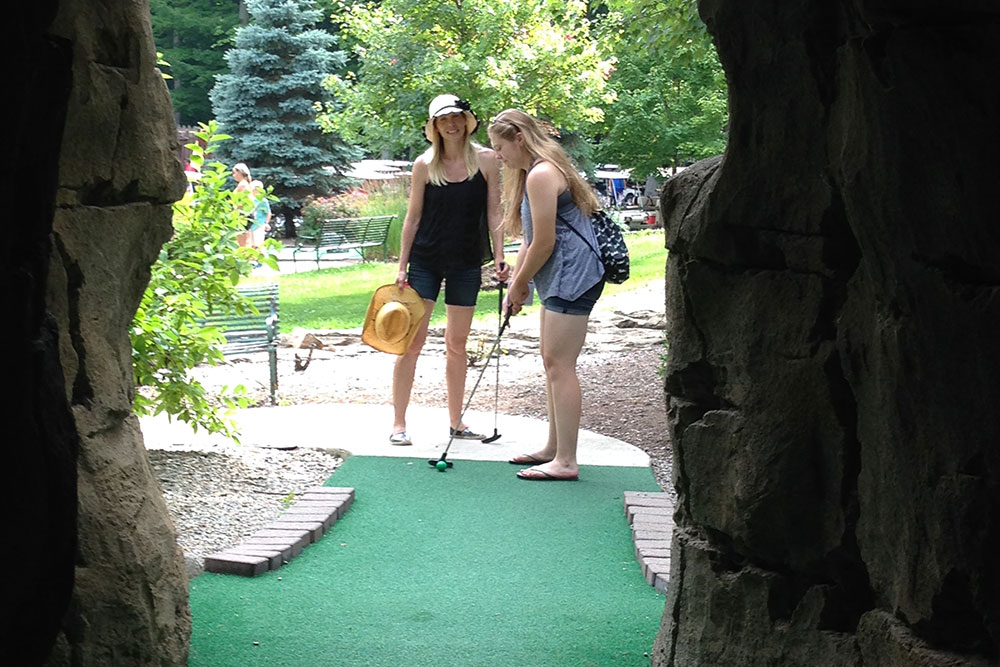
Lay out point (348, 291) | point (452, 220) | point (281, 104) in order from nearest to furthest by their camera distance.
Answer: point (452, 220) < point (348, 291) < point (281, 104)

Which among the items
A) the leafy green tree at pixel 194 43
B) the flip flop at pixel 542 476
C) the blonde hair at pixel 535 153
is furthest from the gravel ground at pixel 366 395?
the leafy green tree at pixel 194 43

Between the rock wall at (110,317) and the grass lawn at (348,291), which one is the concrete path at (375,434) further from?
the grass lawn at (348,291)

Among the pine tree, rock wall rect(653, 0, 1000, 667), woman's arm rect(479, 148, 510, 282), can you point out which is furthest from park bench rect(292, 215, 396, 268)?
rock wall rect(653, 0, 1000, 667)

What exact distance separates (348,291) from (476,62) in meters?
3.90

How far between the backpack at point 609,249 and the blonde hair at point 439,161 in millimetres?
1065

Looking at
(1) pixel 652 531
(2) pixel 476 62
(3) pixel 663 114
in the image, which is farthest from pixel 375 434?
(3) pixel 663 114

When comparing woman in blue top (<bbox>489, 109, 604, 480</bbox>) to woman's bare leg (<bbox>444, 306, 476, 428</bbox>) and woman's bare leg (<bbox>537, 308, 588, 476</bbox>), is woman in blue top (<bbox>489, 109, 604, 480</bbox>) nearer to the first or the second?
woman's bare leg (<bbox>537, 308, 588, 476</bbox>)

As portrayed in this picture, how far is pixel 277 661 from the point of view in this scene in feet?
13.9

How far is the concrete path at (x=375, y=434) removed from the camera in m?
7.48

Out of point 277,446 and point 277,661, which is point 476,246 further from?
point 277,661

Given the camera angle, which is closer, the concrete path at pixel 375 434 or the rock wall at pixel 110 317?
the rock wall at pixel 110 317

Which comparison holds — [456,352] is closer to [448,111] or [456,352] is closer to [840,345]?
[448,111]

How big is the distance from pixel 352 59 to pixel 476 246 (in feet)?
109

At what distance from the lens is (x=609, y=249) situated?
6.47 m
